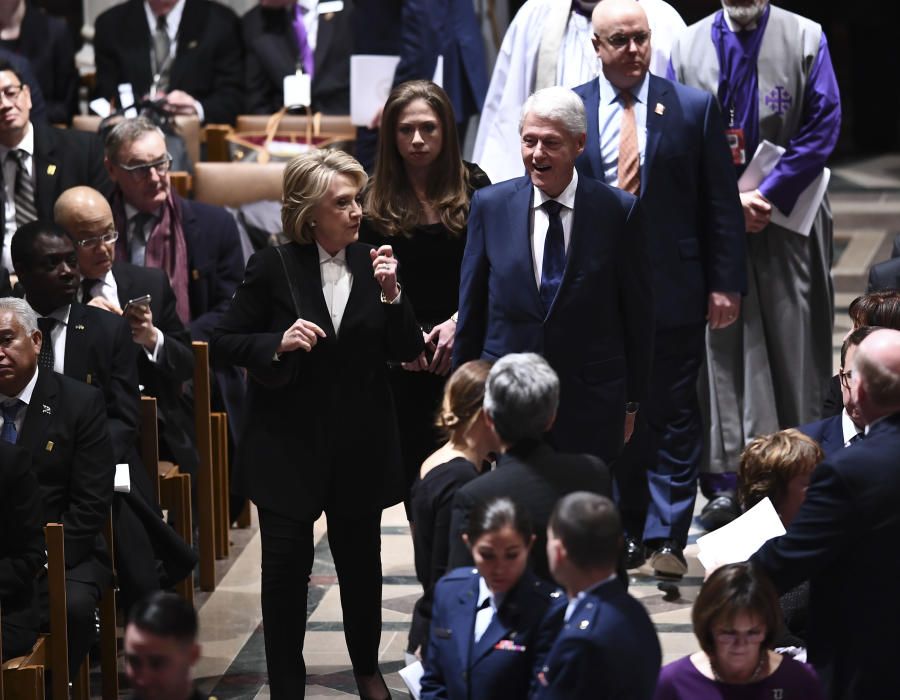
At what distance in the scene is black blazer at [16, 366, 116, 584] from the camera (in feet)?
15.6

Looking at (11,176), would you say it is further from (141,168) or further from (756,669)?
(756,669)

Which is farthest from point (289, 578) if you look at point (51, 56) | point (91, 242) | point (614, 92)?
point (51, 56)

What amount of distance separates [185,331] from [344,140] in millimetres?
2394

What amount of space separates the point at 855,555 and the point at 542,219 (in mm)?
1327

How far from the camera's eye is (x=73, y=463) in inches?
189

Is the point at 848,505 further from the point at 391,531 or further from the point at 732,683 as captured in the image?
the point at 391,531

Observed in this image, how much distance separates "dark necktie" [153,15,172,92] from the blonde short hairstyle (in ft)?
14.7

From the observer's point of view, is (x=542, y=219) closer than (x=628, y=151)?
Yes

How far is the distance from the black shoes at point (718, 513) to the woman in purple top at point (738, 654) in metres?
2.75

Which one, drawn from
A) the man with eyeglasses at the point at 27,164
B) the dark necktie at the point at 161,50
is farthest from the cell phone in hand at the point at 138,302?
the dark necktie at the point at 161,50

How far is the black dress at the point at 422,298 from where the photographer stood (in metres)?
4.99

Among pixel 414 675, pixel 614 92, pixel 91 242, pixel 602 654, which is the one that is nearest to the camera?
pixel 602 654

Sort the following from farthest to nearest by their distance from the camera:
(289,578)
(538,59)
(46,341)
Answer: (538,59) → (46,341) → (289,578)

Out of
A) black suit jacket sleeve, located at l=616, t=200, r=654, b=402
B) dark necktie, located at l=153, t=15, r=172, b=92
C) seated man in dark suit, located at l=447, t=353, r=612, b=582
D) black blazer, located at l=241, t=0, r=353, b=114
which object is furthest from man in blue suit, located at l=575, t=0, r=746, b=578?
dark necktie, located at l=153, t=15, r=172, b=92
